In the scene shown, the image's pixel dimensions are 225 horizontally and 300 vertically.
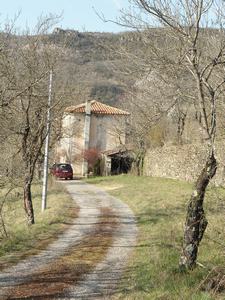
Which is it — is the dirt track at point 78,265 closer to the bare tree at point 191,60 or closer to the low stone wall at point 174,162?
the bare tree at point 191,60

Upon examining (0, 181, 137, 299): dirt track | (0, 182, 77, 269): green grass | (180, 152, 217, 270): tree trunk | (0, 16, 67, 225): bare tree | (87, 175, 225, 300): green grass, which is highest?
(0, 16, 67, 225): bare tree

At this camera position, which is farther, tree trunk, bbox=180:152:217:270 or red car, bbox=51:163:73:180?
red car, bbox=51:163:73:180

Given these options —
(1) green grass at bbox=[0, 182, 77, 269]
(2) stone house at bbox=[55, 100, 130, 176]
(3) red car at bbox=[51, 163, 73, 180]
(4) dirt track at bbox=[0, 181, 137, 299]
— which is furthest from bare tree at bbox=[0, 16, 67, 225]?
(2) stone house at bbox=[55, 100, 130, 176]

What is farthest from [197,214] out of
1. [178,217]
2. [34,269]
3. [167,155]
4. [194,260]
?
[167,155]

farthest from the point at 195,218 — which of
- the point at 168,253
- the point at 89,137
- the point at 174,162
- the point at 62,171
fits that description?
the point at 89,137

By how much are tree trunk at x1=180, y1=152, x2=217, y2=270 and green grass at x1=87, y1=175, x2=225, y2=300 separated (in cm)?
25

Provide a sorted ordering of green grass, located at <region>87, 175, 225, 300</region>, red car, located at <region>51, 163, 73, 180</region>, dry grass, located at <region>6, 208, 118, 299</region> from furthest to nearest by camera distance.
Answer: red car, located at <region>51, 163, 73, 180</region>, dry grass, located at <region>6, 208, 118, 299</region>, green grass, located at <region>87, 175, 225, 300</region>

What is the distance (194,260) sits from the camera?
418 inches

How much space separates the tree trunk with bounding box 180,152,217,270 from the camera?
1027 centimetres

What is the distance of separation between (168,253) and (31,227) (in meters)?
7.72

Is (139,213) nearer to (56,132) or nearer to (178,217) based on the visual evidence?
(178,217)

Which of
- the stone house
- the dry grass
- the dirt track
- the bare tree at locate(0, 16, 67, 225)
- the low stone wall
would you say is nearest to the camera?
the dry grass

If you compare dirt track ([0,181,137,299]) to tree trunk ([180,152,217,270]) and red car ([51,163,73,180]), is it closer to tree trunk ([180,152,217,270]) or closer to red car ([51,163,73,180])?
tree trunk ([180,152,217,270])

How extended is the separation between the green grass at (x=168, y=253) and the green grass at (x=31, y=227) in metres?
2.94
